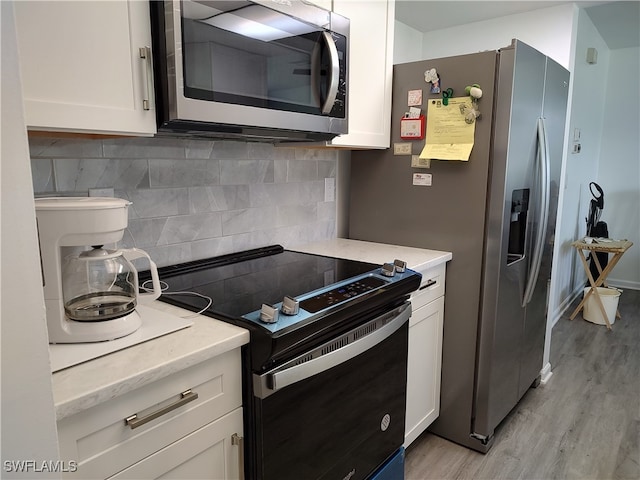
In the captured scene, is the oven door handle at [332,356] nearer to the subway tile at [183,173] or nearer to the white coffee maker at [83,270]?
the white coffee maker at [83,270]

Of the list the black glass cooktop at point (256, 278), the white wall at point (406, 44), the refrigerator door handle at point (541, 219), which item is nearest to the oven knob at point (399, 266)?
the black glass cooktop at point (256, 278)

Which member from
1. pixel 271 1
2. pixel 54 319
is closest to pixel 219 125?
pixel 271 1

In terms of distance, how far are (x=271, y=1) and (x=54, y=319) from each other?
1034mm

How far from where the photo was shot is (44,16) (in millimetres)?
938

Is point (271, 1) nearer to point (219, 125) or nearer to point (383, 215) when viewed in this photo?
point (219, 125)

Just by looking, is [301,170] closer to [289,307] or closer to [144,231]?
[144,231]

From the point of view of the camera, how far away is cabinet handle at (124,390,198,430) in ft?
2.93

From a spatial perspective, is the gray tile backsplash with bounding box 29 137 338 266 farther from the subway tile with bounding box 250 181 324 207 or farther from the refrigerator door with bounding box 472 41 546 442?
the refrigerator door with bounding box 472 41 546 442

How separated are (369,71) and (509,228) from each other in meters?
0.90

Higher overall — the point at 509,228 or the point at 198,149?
the point at 198,149

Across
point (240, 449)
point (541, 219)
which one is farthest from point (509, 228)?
point (240, 449)

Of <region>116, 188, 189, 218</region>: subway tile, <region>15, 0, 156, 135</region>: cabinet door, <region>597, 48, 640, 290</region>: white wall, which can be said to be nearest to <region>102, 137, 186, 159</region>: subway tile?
<region>116, 188, 189, 218</region>: subway tile

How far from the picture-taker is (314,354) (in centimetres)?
122

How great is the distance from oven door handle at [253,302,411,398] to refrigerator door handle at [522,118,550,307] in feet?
2.89
